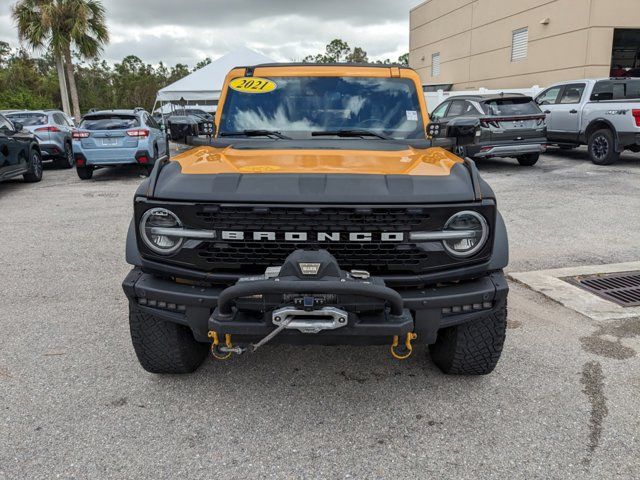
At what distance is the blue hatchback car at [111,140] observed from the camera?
453 inches

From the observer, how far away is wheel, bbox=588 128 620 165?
1159 centimetres

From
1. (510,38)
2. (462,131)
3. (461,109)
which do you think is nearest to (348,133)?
(462,131)

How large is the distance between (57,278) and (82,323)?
139 centimetres

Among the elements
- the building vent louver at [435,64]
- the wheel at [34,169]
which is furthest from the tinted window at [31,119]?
the building vent louver at [435,64]

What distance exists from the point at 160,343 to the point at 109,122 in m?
9.78

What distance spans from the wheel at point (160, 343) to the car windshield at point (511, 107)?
10.2 meters

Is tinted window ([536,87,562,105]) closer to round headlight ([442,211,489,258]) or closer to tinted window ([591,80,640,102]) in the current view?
tinted window ([591,80,640,102])

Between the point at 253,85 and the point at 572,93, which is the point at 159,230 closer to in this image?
the point at 253,85

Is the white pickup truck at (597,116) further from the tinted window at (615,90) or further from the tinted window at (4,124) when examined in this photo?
the tinted window at (4,124)

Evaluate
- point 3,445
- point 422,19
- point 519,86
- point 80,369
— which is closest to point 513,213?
point 80,369

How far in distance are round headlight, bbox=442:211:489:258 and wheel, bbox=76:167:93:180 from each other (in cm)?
1111

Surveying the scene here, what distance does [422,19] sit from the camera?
106 feet

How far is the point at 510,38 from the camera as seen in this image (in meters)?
23.6

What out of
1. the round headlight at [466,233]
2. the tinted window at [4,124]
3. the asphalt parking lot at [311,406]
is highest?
the tinted window at [4,124]
